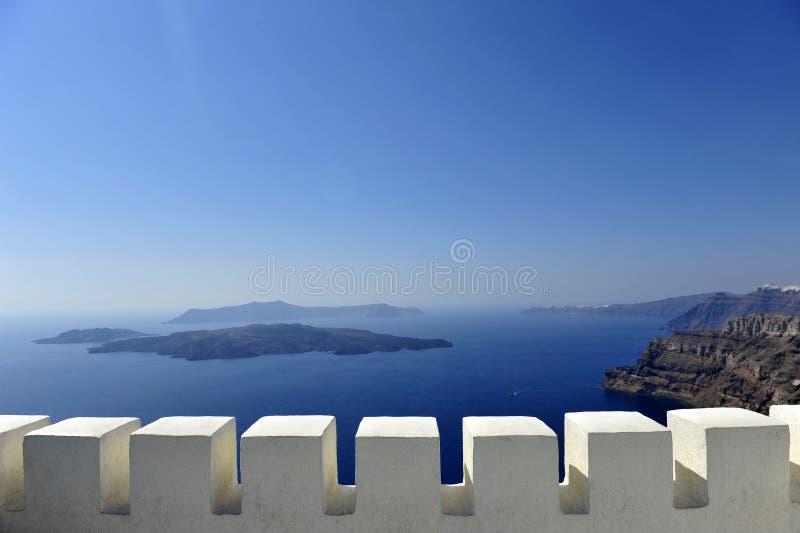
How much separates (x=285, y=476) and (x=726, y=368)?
107121mm

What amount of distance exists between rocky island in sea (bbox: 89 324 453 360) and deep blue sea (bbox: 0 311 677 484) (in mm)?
6570

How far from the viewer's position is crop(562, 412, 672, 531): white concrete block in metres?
2.59

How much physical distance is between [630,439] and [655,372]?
107782mm

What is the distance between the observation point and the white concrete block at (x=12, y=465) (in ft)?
9.41

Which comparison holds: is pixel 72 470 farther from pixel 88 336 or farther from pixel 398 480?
pixel 88 336

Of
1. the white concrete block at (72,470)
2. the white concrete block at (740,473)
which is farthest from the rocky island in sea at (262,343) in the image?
the white concrete block at (740,473)

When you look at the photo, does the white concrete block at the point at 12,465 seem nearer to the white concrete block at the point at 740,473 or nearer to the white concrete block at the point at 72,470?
the white concrete block at the point at 72,470

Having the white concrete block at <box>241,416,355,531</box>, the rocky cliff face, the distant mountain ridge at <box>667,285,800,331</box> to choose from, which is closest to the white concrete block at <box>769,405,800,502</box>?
the white concrete block at <box>241,416,355,531</box>

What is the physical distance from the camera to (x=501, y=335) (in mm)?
179000

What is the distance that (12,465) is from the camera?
2.94m

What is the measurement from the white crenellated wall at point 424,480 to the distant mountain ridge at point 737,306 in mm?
172002

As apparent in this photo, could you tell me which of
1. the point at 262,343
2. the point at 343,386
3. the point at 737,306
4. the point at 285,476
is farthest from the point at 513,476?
the point at 737,306

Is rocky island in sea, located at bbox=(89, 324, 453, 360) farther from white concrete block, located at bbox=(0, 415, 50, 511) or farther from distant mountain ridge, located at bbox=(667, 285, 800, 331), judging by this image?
white concrete block, located at bbox=(0, 415, 50, 511)

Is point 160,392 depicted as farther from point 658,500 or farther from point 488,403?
point 658,500
